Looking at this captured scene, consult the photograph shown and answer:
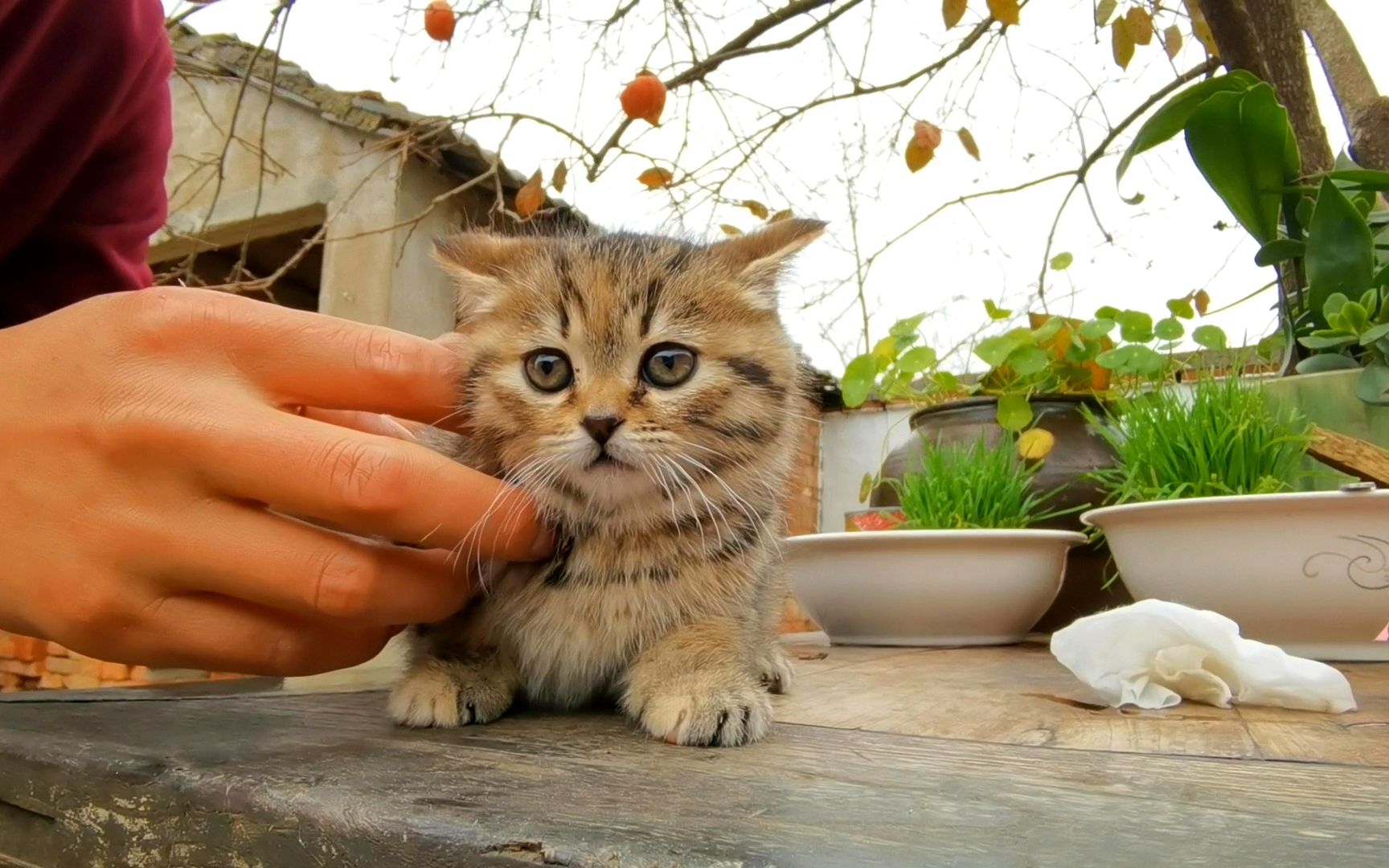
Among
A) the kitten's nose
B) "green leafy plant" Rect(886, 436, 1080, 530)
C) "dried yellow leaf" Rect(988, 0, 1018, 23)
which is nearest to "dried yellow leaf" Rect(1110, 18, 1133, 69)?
"dried yellow leaf" Rect(988, 0, 1018, 23)

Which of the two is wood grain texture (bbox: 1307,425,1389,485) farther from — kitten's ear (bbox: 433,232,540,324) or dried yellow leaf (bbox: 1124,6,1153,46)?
kitten's ear (bbox: 433,232,540,324)

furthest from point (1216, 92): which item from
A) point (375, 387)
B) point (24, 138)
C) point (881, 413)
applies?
point (881, 413)

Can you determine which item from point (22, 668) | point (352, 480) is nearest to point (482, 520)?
point (352, 480)

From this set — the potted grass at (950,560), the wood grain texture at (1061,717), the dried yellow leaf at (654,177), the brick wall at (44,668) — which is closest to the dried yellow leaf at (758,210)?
the dried yellow leaf at (654,177)

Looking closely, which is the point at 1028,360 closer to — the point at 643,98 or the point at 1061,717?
the point at 643,98

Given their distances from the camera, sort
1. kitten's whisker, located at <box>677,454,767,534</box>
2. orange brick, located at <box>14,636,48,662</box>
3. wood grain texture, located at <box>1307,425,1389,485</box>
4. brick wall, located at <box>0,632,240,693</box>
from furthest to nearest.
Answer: orange brick, located at <box>14,636,48,662</box>, brick wall, located at <box>0,632,240,693</box>, wood grain texture, located at <box>1307,425,1389,485</box>, kitten's whisker, located at <box>677,454,767,534</box>

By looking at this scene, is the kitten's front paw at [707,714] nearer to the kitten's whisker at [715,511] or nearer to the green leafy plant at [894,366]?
the kitten's whisker at [715,511]
